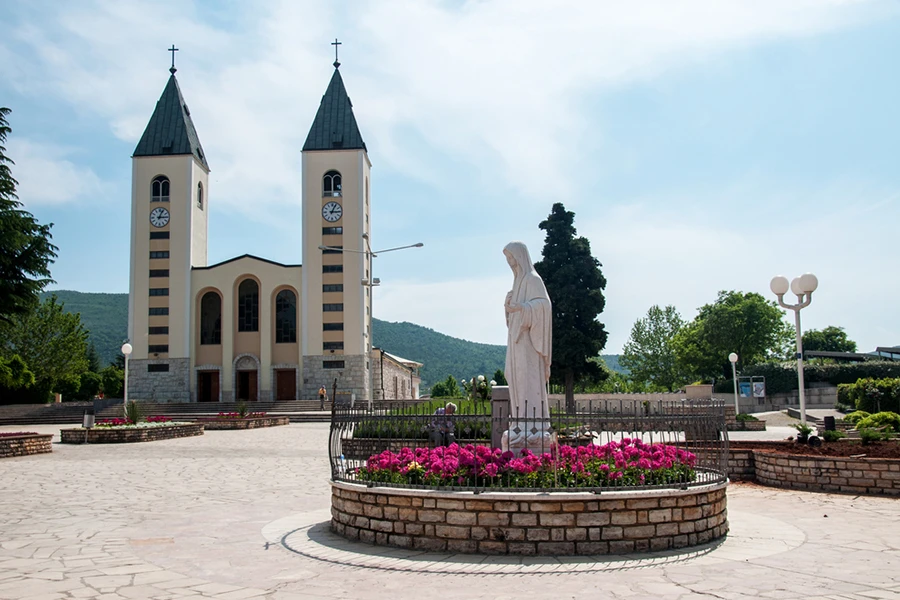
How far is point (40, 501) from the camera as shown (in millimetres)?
11180

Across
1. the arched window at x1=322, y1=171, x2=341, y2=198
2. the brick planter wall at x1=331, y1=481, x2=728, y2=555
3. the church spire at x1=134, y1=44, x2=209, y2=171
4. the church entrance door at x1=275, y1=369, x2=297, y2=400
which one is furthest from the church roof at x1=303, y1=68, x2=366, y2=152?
the brick planter wall at x1=331, y1=481, x2=728, y2=555

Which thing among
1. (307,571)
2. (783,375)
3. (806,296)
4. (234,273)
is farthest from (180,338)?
(307,571)

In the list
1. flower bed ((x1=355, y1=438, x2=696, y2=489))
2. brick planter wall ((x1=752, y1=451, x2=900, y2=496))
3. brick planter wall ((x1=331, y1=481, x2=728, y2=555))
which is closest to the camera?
brick planter wall ((x1=331, y1=481, x2=728, y2=555))

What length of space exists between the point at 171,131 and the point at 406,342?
384 feet

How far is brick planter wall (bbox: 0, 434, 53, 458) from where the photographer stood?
60.8 feet

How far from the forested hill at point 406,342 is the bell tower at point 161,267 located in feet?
230

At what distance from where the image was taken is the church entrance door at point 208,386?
170 ft

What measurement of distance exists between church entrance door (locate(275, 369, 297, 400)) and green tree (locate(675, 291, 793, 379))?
1296 inches

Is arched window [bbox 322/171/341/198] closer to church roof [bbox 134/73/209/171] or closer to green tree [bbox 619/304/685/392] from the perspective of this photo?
church roof [bbox 134/73/209/171]

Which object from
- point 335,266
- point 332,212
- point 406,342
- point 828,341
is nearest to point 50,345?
point 335,266

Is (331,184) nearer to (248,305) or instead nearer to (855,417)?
(248,305)

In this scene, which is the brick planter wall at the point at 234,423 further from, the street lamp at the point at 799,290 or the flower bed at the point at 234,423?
the street lamp at the point at 799,290


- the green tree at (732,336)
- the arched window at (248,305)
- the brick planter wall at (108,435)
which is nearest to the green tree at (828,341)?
the green tree at (732,336)

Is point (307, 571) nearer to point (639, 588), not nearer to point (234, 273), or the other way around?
point (639, 588)
